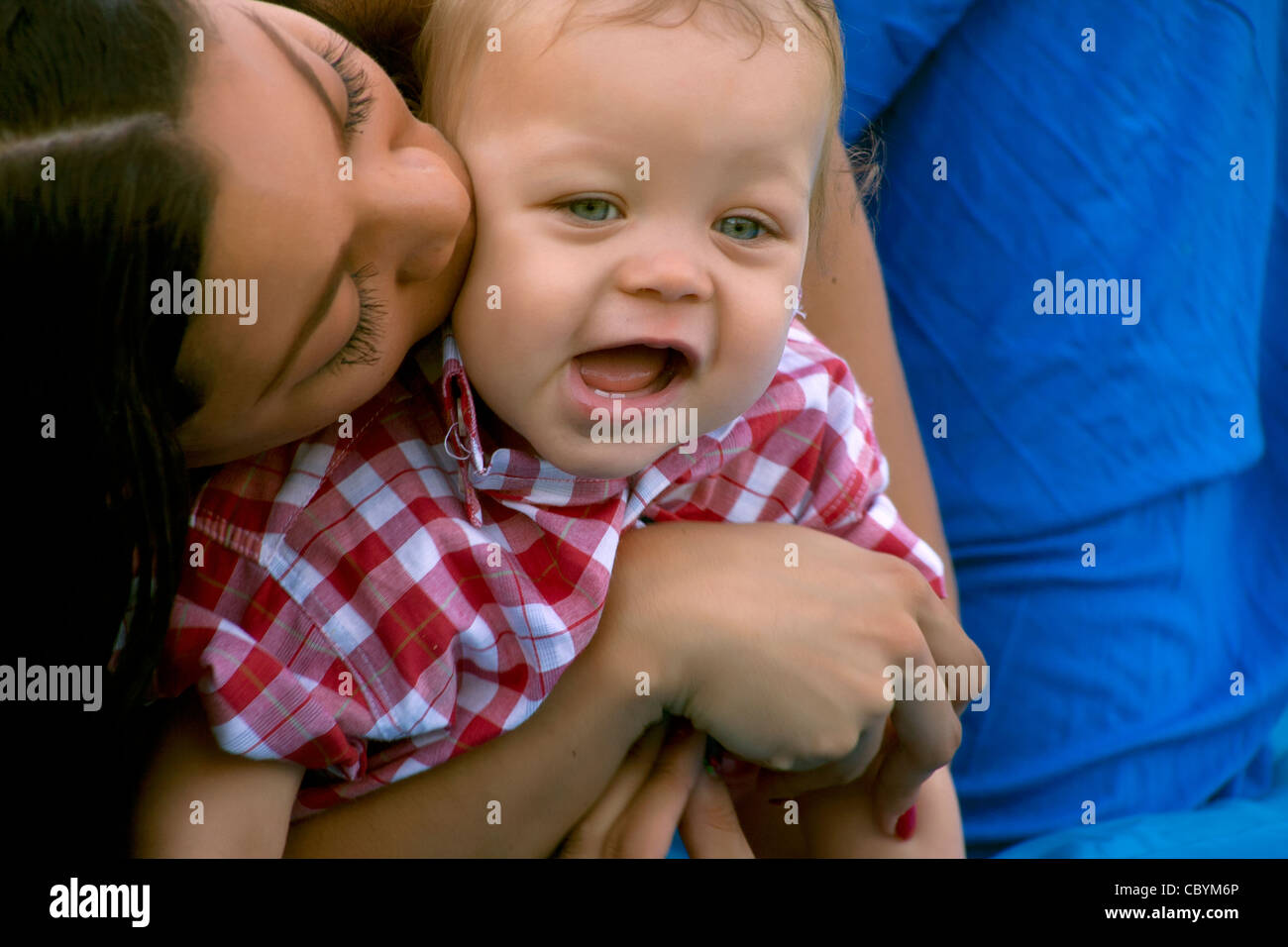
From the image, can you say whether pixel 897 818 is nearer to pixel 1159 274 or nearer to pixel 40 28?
pixel 1159 274

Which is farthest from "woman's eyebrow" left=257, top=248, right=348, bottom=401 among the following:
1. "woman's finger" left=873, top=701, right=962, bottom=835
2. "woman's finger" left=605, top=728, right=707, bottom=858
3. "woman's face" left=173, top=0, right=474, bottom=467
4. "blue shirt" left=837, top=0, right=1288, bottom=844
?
"blue shirt" left=837, top=0, right=1288, bottom=844

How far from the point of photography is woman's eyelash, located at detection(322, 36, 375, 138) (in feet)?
2.49

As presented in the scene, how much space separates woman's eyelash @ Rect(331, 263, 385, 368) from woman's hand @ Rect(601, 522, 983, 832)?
0.33 metres

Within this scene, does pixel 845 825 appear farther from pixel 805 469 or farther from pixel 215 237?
pixel 215 237

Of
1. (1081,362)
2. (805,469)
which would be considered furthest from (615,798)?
(1081,362)

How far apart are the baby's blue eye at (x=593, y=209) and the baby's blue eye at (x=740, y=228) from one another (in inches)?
3.4

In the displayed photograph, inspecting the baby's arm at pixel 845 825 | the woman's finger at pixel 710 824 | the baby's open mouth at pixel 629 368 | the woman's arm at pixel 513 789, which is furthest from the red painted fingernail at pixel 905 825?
the baby's open mouth at pixel 629 368

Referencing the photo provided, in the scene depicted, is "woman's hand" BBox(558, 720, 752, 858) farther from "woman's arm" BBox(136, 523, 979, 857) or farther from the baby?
the baby

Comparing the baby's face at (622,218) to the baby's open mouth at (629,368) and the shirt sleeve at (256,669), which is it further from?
the shirt sleeve at (256,669)

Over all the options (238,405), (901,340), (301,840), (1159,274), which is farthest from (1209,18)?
(301,840)

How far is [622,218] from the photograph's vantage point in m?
0.85

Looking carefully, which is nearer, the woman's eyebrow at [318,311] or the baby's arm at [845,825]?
the woman's eyebrow at [318,311]

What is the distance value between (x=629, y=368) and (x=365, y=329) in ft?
0.66

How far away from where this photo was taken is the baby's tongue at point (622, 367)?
2.85 ft
